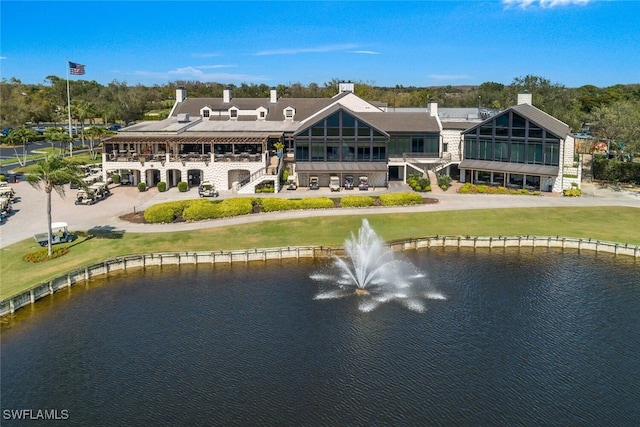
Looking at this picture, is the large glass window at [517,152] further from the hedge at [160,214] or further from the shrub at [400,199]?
the hedge at [160,214]

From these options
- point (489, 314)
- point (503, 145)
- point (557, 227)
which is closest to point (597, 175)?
point (503, 145)

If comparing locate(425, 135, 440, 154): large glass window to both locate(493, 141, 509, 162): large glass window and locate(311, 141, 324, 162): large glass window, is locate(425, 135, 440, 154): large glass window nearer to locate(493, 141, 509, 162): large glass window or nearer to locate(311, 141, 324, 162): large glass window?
locate(493, 141, 509, 162): large glass window

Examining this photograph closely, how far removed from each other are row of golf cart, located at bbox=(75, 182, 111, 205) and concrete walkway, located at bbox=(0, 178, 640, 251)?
2.56ft

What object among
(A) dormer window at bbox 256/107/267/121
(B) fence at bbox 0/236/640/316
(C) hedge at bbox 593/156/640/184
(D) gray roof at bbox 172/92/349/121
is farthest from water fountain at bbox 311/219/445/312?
(C) hedge at bbox 593/156/640/184

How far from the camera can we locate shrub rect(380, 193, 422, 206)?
57531mm

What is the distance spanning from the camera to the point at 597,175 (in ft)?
238

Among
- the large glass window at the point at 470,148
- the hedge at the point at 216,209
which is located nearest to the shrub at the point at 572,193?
the large glass window at the point at 470,148

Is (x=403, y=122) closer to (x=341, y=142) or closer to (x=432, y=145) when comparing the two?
(x=432, y=145)

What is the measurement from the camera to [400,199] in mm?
57719

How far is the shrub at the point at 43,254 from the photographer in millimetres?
→ 40562

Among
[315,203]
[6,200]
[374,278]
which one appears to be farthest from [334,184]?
[6,200]

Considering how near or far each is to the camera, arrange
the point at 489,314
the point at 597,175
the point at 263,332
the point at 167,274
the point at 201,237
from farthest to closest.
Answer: the point at 597,175
the point at 201,237
the point at 167,274
the point at 489,314
the point at 263,332

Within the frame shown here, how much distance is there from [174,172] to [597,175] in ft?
174

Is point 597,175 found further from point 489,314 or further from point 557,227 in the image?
→ point 489,314
